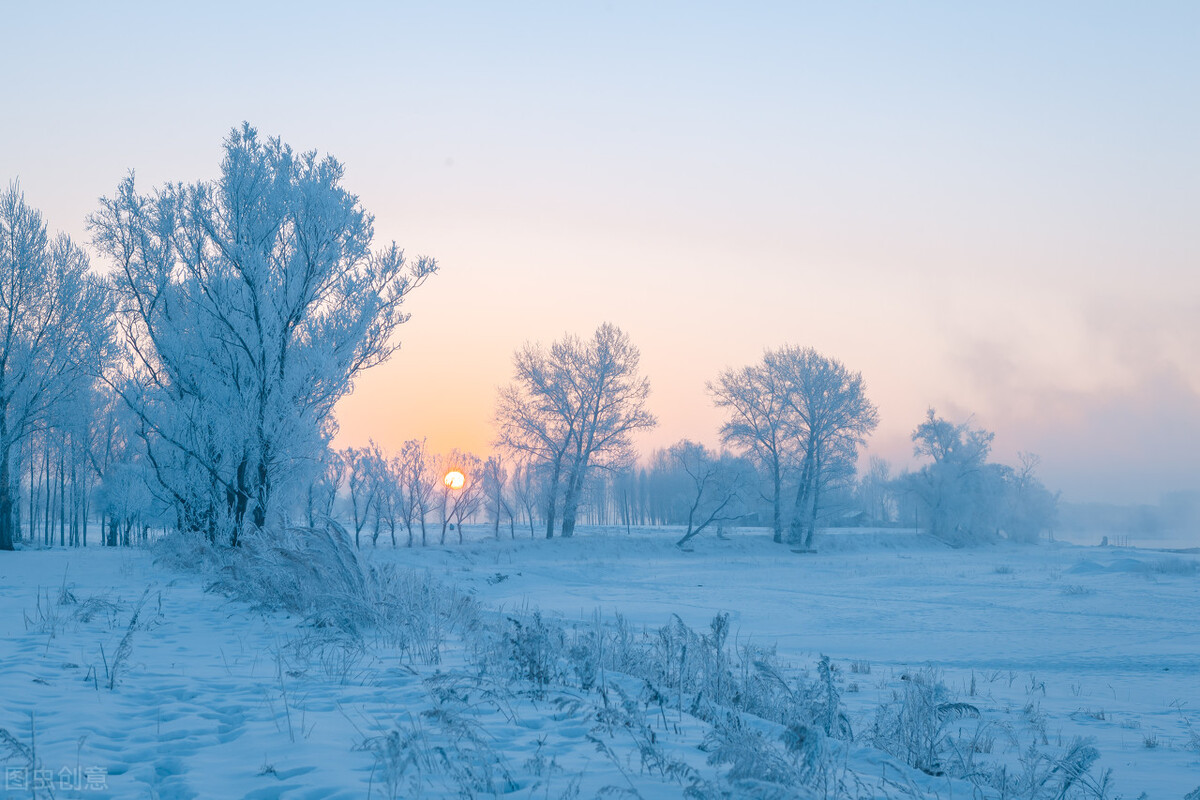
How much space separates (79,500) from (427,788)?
43.7 meters

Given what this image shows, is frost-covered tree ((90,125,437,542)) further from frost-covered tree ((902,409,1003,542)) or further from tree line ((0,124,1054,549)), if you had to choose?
frost-covered tree ((902,409,1003,542))

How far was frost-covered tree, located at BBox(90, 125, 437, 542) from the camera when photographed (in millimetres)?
15000

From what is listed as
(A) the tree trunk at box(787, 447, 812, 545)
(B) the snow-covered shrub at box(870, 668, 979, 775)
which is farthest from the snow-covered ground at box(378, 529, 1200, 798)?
(A) the tree trunk at box(787, 447, 812, 545)

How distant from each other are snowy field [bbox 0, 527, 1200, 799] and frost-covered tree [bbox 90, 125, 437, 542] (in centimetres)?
290

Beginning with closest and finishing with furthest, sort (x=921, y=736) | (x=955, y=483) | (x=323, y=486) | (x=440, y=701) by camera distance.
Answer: (x=440, y=701), (x=921, y=736), (x=323, y=486), (x=955, y=483)

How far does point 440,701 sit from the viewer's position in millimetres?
4859

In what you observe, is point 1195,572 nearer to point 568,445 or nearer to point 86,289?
point 568,445

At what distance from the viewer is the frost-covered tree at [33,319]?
21.2 m

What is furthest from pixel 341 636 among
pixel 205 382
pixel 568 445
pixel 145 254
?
pixel 568 445

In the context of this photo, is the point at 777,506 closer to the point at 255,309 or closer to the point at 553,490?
the point at 553,490

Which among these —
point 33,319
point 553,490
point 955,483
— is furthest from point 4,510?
point 955,483

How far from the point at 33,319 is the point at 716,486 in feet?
107

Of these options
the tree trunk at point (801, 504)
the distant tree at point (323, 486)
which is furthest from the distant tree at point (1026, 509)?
the distant tree at point (323, 486)

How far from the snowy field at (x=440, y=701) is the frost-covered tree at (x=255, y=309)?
290cm
